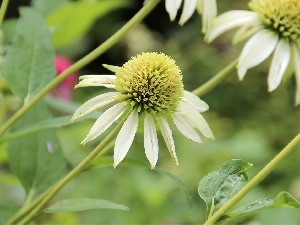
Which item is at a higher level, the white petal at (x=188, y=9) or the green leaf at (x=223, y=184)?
the white petal at (x=188, y=9)

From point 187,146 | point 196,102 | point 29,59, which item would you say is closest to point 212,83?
point 196,102

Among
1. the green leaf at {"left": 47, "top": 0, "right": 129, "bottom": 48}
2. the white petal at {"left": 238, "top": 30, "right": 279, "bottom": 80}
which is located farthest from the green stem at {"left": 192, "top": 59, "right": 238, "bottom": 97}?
the green leaf at {"left": 47, "top": 0, "right": 129, "bottom": 48}

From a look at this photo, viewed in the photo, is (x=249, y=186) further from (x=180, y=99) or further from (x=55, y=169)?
(x=55, y=169)

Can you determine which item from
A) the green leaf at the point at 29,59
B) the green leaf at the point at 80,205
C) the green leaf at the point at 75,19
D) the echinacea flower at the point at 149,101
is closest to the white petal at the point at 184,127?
the echinacea flower at the point at 149,101

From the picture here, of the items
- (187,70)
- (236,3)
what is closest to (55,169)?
(187,70)

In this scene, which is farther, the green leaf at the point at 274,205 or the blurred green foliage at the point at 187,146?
the blurred green foliage at the point at 187,146

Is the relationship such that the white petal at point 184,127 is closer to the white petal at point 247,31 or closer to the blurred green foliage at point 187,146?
the blurred green foliage at point 187,146

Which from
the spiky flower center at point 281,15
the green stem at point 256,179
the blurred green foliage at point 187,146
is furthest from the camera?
the blurred green foliage at point 187,146

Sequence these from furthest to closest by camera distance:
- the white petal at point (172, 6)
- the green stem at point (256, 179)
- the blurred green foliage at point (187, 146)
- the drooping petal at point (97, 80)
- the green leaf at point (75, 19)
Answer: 1. the blurred green foliage at point (187, 146)
2. the green leaf at point (75, 19)
3. the white petal at point (172, 6)
4. the drooping petal at point (97, 80)
5. the green stem at point (256, 179)
